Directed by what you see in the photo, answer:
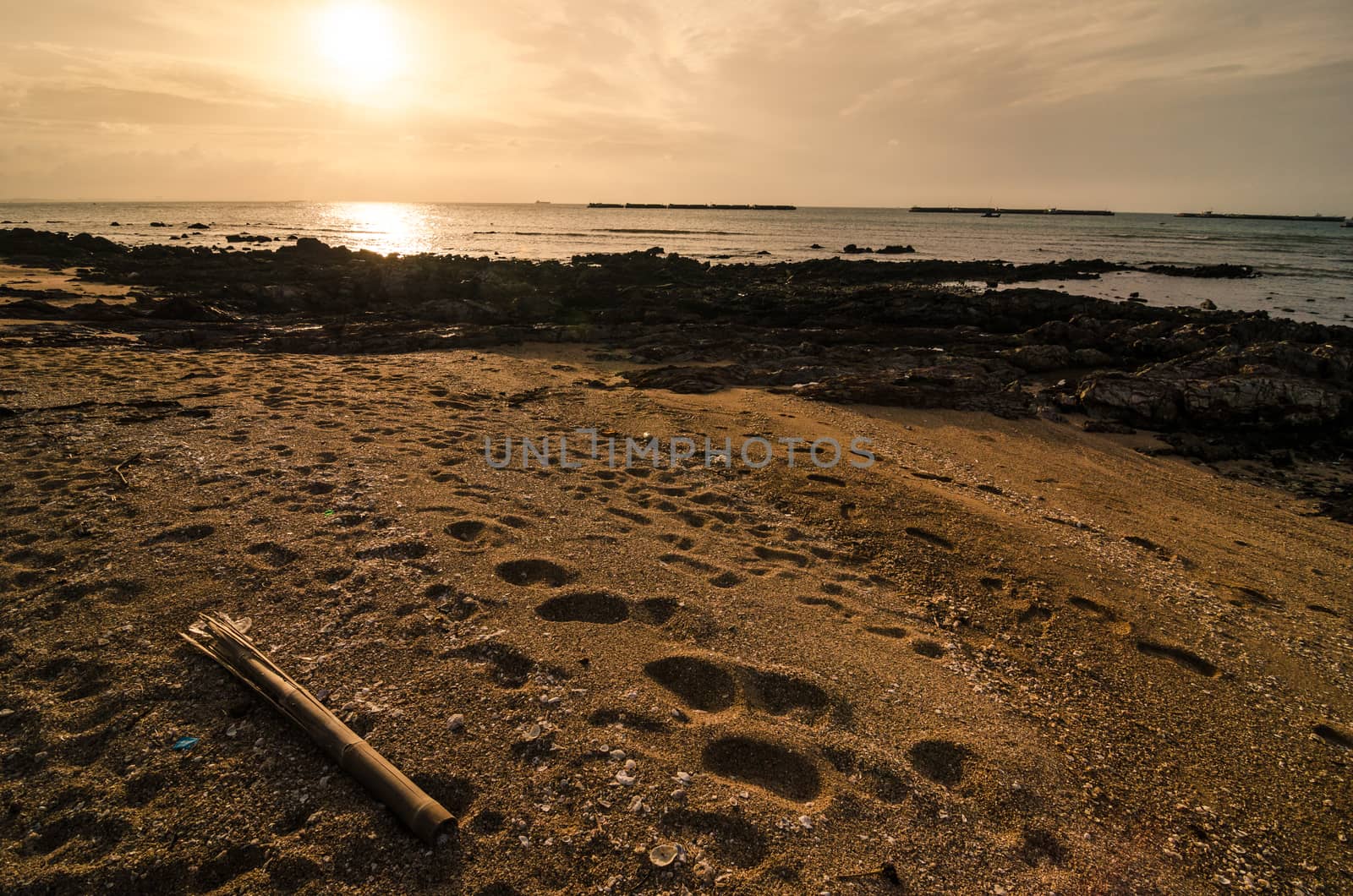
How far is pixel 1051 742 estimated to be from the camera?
3461 millimetres

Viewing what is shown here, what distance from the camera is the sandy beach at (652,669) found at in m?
2.65

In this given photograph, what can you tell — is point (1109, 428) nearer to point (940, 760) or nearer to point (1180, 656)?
point (1180, 656)

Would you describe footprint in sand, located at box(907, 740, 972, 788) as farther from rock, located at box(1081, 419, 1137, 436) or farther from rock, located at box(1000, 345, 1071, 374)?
rock, located at box(1000, 345, 1071, 374)

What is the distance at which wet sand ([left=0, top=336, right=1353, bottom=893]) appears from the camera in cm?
264

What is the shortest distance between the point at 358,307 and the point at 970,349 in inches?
694

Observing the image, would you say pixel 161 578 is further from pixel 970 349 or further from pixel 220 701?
pixel 970 349

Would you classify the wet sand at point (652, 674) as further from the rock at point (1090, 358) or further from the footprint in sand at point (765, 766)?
the rock at point (1090, 358)

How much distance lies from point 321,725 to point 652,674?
5.87 feet

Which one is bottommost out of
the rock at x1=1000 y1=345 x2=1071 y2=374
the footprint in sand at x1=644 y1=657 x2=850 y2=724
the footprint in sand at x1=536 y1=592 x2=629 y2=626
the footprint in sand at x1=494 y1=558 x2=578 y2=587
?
the footprint in sand at x1=644 y1=657 x2=850 y2=724

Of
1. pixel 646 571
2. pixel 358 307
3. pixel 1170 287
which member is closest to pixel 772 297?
pixel 358 307

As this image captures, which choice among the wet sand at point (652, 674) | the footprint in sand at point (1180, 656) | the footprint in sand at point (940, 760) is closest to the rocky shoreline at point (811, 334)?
the wet sand at point (652, 674)

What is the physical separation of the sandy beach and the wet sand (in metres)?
0.02

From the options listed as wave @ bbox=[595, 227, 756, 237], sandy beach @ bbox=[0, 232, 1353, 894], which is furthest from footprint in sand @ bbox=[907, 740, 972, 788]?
wave @ bbox=[595, 227, 756, 237]

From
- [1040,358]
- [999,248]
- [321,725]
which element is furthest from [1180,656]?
[999,248]
